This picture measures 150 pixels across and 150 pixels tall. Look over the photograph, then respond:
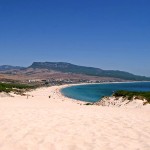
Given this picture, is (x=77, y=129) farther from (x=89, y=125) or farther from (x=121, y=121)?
(x=121, y=121)

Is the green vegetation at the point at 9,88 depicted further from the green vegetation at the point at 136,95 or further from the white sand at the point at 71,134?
the white sand at the point at 71,134

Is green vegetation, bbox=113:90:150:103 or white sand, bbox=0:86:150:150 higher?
green vegetation, bbox=113:90:150:103

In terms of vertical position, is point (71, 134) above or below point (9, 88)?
above

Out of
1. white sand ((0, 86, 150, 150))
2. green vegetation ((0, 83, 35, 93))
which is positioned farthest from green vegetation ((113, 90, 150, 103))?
green vegetation ((0, 83, 35, 93))

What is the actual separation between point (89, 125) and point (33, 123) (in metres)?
2.44

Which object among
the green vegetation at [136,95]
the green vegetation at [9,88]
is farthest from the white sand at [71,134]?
the green vegetation at [9,88]

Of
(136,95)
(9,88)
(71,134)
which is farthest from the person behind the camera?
(9,88)

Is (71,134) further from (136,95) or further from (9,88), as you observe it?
(9,88)

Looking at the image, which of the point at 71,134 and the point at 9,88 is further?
the point at 9,88

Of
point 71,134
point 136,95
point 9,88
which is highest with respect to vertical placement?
point 136,95

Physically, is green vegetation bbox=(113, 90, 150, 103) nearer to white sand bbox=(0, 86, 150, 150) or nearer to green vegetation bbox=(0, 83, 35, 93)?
white sand bbox=(0, 86, 150, 150)

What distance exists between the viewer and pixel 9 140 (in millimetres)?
9773

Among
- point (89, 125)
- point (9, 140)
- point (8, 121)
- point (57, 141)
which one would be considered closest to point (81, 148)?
point (57, 141)

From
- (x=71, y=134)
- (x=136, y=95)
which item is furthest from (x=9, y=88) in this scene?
(x=71, y=134)
